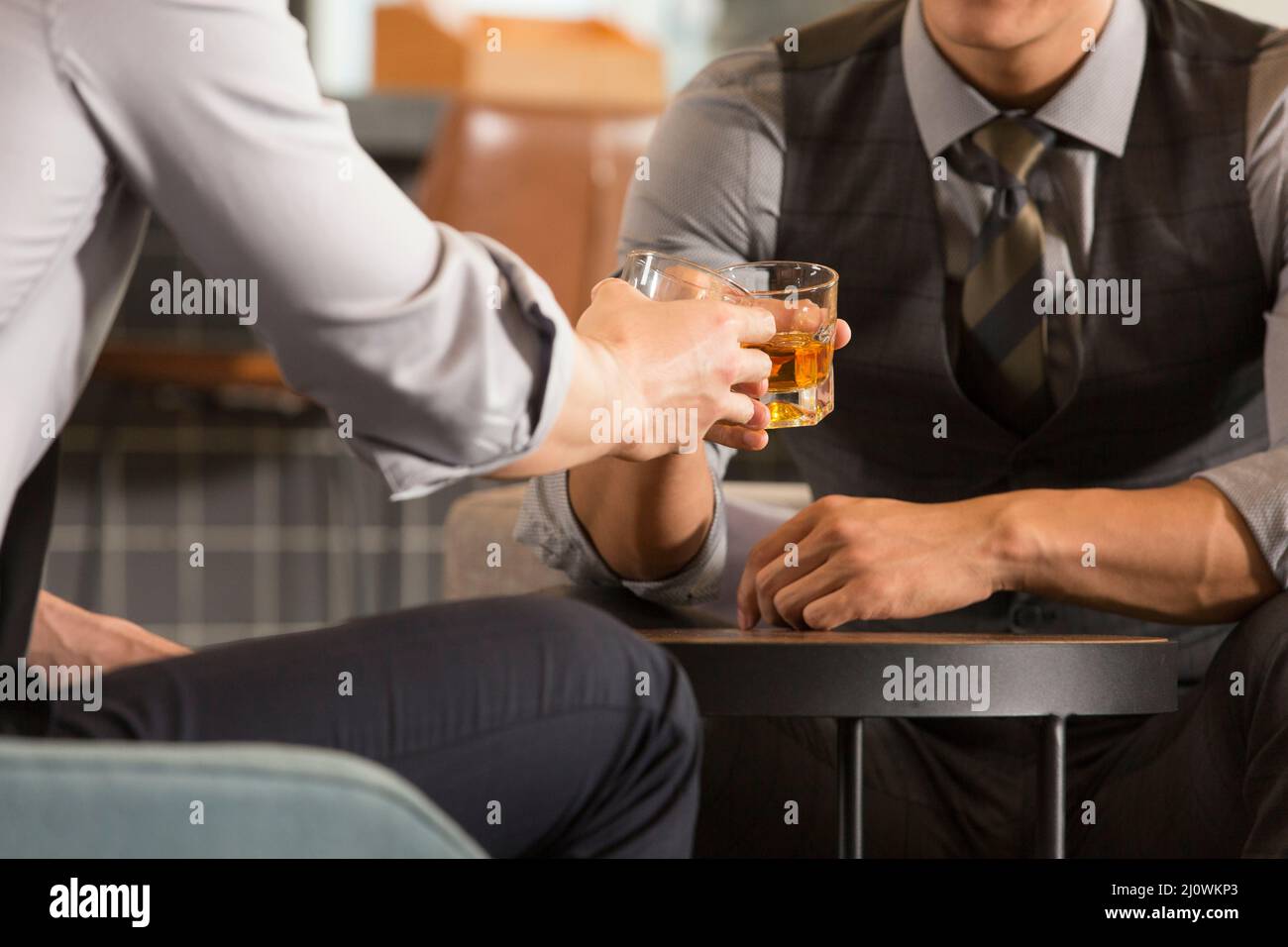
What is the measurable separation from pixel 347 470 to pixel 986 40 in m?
1.93

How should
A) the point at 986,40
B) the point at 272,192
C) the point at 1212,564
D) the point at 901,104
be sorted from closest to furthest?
the point at 272,192, the point at 1212,564, the point at 986,40, the point at 901,104

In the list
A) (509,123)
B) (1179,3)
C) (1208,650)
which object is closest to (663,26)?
(509,123)

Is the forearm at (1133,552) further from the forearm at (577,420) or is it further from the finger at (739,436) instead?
the forearm at (577,420)

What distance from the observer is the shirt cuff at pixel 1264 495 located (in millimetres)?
1004

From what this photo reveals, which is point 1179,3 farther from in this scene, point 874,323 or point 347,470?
point 347,470

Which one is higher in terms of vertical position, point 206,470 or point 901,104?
point 901,104

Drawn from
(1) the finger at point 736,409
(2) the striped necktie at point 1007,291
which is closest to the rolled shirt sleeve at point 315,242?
(1) the finger at point 736,409

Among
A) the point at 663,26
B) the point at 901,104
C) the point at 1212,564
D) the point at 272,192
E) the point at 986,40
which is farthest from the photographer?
the point at 663,26

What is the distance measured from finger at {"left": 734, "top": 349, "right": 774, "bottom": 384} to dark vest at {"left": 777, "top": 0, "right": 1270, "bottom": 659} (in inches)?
16.5

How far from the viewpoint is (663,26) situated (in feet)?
11.8

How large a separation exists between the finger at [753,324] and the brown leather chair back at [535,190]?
68.9 inches

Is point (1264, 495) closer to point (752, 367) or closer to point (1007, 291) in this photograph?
point (1007, 291)

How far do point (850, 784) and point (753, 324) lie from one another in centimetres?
28

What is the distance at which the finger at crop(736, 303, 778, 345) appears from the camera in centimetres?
82
